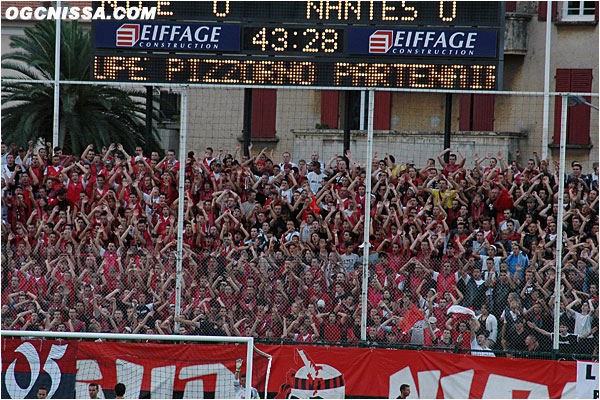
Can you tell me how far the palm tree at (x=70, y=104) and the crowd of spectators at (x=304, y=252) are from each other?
386 inches

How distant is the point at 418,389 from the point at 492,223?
2.85m

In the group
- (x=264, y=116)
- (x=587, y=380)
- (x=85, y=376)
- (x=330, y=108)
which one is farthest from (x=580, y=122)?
(x=85, y=376)

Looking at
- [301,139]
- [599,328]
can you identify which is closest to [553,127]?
[301,139]

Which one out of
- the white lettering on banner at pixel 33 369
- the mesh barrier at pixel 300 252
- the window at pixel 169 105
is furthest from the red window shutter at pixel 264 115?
the white lettering on banner at pixel 33 369

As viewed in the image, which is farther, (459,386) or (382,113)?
(382,113)

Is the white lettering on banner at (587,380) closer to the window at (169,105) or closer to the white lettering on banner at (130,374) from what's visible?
the white lettering on banner at (130,374)

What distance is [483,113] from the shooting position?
2664 centimetres

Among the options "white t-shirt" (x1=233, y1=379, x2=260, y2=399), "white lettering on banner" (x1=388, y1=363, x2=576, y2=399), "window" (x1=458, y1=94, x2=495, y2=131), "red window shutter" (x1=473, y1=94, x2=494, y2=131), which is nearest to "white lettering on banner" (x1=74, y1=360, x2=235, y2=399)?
"white t-shirt" (x1=233, y1=379, x2=260, y2=399)

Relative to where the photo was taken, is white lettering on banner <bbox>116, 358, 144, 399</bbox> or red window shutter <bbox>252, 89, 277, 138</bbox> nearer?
white lettering on banner <bbox>116, 358, 144, 399</bbox>

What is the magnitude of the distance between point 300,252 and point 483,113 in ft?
45.2

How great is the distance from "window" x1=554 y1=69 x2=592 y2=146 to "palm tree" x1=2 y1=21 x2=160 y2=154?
35.9 feet

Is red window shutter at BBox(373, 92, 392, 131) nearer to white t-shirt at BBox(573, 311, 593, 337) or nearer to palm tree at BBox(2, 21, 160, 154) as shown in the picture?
palm tree at BBox(2, 21, 160, 154)

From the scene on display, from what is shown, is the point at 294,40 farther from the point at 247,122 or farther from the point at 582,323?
the point at 582,323

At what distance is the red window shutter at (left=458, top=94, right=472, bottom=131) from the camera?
26.7 meters
